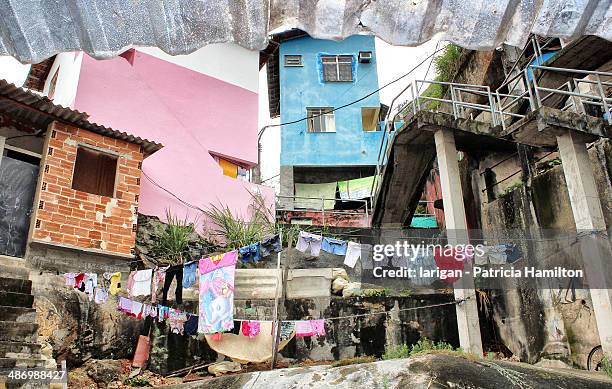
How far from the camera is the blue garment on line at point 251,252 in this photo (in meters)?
10.4

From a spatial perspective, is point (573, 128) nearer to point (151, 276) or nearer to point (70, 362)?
point (151, 276)

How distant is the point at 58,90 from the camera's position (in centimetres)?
1591

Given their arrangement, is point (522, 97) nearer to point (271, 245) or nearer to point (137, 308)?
point (271, 245)

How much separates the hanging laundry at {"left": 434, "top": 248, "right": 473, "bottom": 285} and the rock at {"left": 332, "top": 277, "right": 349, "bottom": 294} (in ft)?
7.75

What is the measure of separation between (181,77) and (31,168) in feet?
21.1

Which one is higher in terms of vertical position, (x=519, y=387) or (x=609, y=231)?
(x=609, y=231)

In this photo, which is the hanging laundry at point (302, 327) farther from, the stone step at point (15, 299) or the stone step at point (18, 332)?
the stone step at point (15, 299)

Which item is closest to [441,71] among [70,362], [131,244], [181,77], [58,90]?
[181,77]

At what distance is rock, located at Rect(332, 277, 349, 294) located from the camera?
1180cm

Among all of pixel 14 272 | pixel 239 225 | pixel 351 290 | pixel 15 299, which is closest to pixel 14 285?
pixel 15 299

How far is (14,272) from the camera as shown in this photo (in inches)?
385

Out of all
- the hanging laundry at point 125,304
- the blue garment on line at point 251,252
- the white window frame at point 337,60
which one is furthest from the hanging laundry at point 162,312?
the white window frame at point 337,60

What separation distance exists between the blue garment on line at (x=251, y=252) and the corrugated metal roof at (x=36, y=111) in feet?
15.2

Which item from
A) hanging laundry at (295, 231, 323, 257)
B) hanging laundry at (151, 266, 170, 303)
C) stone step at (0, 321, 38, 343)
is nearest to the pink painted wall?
hanging laundry at (151, 266, 170, 303)
